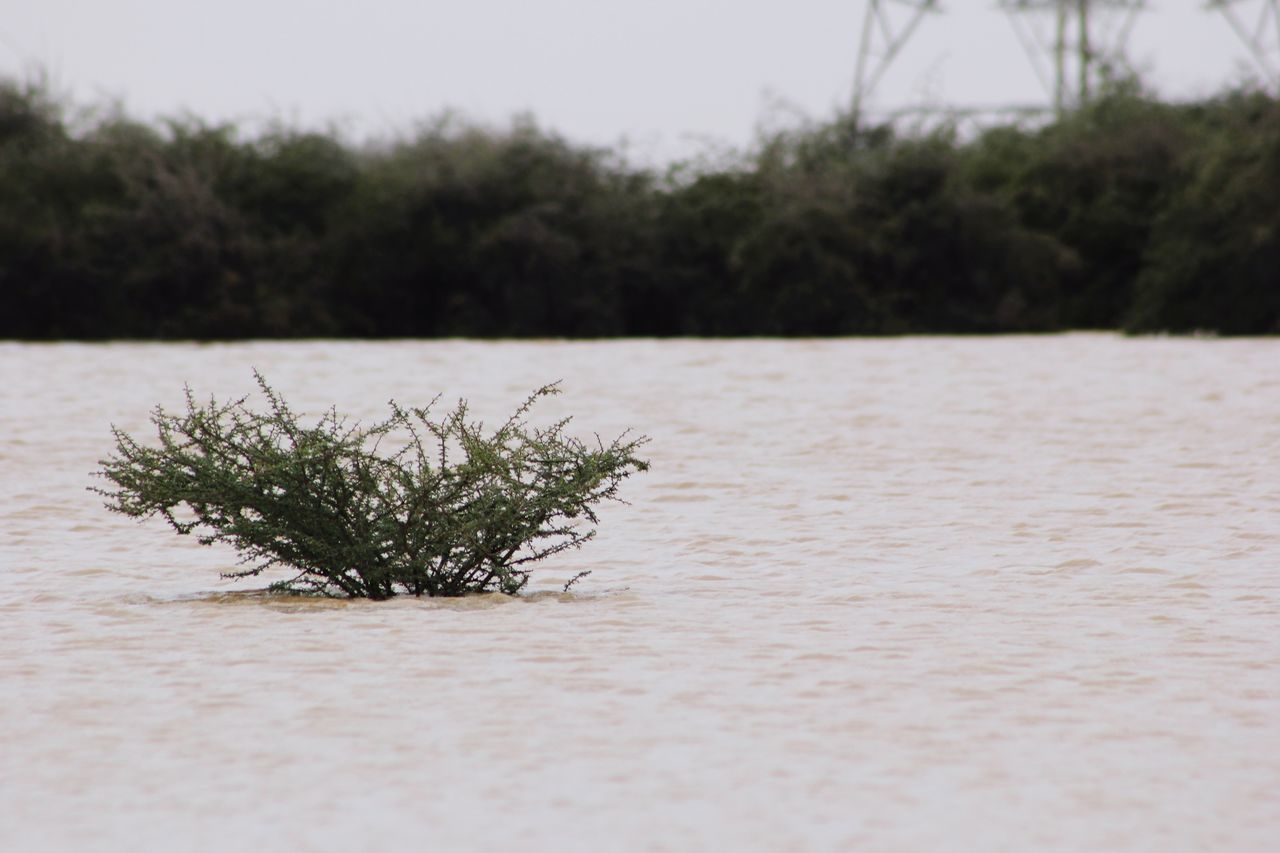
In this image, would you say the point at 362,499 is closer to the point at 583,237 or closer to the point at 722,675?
the point at 722,675

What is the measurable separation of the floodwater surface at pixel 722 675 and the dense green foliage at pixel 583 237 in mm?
16491

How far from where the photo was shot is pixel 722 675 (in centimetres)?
628

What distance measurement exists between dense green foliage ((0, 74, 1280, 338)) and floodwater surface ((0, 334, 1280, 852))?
1649 centimetres

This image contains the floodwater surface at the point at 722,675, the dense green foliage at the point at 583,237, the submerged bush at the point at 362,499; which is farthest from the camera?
the dense green foliage at the point at 583,237

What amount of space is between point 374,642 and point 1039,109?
33.3 m

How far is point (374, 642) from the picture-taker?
6961 millimetres

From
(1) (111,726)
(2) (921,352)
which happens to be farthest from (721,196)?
(1) (111,726)

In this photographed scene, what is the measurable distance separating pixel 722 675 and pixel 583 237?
84.9ft

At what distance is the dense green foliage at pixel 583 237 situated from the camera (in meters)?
30.2

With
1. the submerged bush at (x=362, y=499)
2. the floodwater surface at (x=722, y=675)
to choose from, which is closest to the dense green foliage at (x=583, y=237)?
the floodwater surface at (x=722, y=675)

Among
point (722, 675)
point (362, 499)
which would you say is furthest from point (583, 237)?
point (722, 675)

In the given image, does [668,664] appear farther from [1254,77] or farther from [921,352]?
[1254,77]

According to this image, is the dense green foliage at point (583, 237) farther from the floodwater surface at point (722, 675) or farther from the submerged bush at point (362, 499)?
the submerged bush at point (362, 499)

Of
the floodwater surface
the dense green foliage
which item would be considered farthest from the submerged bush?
the dense green foliage
